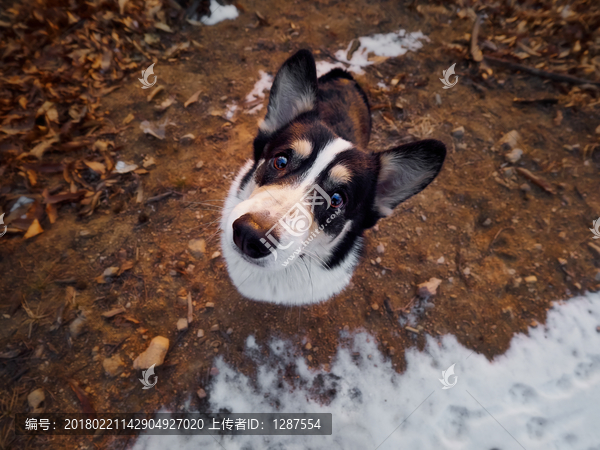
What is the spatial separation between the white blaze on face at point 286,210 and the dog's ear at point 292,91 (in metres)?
0.53

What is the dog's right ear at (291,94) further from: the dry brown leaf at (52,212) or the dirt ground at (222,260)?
the dry brown leaf at (52,212)

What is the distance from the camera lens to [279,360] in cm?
266

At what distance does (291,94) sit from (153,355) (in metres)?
2.58

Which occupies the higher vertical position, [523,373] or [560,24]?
[560,24]

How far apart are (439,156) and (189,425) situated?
2.91 meters

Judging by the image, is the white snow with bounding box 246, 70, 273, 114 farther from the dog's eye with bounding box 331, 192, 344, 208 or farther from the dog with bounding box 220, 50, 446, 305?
the dog's eye with bounding box 331, 192, 344, 208

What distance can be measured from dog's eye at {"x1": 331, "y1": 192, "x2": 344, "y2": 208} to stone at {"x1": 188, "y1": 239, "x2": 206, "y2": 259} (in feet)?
5.27

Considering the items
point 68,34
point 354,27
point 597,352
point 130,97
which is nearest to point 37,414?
point 130,97

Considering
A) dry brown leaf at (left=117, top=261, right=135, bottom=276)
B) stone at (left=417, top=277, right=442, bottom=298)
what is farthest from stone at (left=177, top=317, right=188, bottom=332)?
stone at (left=417, top=277, right=442, bottom=298)

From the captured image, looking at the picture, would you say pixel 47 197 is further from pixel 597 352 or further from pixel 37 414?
pixel 597 352

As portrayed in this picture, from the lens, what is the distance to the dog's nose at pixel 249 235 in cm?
165

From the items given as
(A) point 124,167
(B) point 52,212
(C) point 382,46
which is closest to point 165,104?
(A) point 124,167

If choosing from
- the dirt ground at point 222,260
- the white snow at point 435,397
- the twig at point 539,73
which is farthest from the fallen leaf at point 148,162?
the twig at point 539,73

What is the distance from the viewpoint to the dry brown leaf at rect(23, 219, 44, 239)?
284 cm
